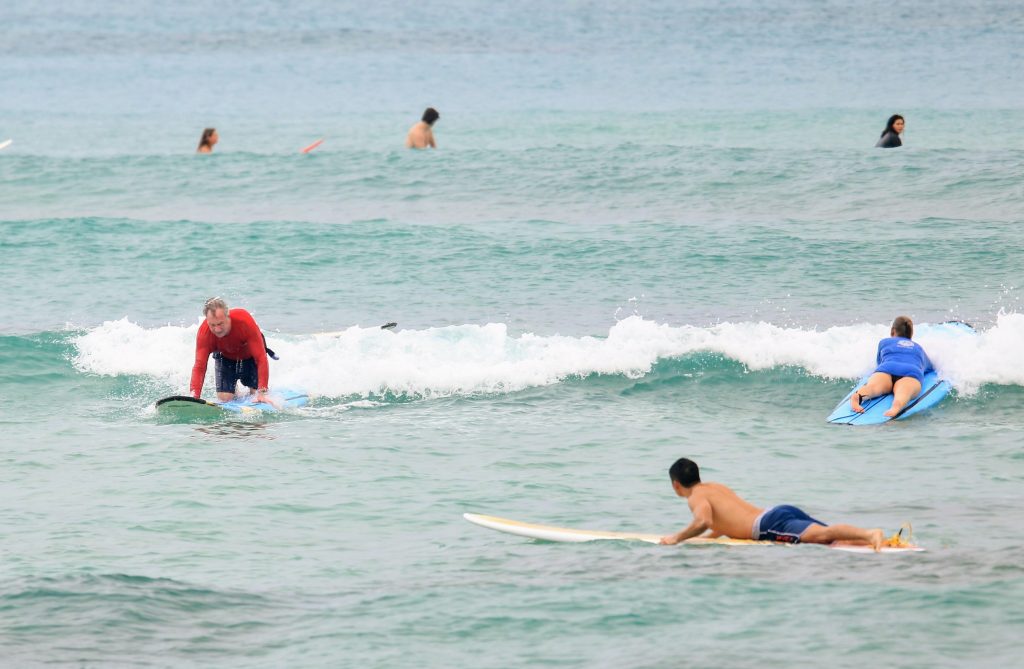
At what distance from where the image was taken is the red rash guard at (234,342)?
40.1 ft

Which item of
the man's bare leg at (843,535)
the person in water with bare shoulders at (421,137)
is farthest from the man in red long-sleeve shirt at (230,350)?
the person in water with bare shoulders at (421,137)

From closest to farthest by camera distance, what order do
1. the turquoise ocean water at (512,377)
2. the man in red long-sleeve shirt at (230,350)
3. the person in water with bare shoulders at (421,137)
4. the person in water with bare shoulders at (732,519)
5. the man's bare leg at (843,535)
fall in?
the turquoise ocean water at (512,377) → the man's bare leg at (843,535) → the person in water with bare shoulders at (732,519) → the man in red long-sleeve shirt at (230,350) → the person in water with bare shoulders at (421,137)

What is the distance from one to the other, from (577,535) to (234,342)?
15.3 feet

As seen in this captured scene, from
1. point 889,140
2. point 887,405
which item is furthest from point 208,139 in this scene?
point 887,405

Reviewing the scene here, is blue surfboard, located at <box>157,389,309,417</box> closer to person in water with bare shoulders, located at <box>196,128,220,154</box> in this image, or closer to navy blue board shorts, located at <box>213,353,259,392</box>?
navy blue board shorts, located at <box>213,353,259,392</box>

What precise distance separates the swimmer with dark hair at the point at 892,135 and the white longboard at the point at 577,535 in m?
17.9

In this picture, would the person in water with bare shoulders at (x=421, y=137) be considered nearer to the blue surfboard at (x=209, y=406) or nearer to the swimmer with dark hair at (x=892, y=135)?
the swimmer with dark hair at (x=892, y=135)

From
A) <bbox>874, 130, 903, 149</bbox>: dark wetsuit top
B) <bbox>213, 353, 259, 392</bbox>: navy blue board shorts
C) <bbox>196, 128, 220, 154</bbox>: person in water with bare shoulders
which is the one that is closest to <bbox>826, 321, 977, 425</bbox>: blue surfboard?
<bbox>213, 353, 259, 392</bbox>: navy blue board shorts

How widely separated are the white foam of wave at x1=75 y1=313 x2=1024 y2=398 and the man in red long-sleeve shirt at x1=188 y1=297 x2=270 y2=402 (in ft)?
4.58

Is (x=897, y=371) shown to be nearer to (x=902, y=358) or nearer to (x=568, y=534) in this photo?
(x=902, y=358)

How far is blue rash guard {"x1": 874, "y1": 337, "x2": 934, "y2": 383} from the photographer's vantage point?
41.6 feet

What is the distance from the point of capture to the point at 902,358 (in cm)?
1279

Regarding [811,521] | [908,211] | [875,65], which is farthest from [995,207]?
[875,65]

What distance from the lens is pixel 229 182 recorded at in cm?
2708
